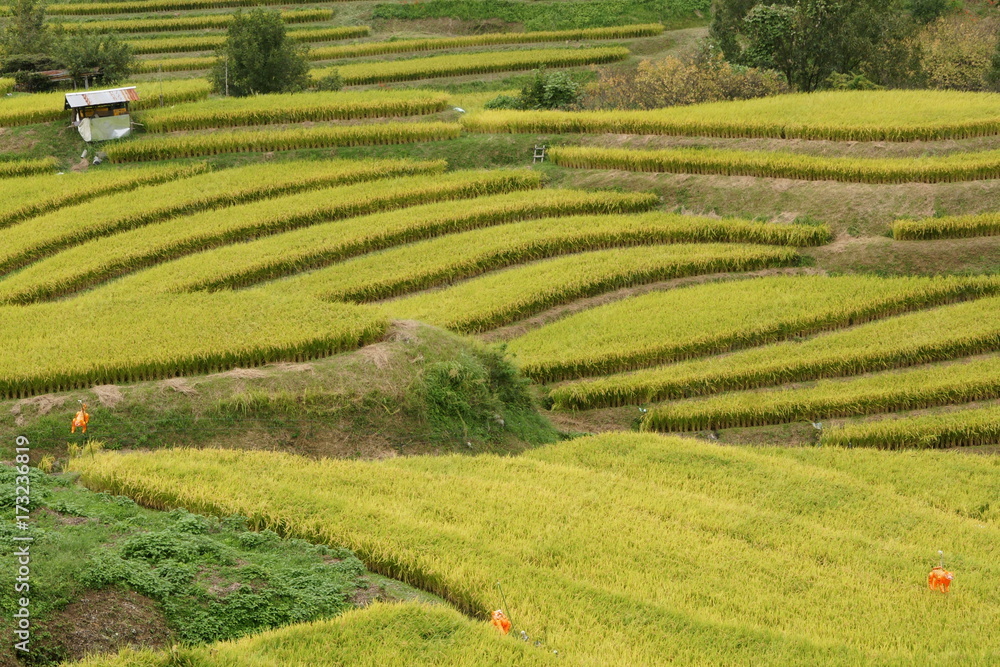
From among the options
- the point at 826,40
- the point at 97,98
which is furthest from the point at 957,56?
the point at 97,98

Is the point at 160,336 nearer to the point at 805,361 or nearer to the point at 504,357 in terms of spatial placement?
the point at 504,357

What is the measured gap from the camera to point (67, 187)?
115ft

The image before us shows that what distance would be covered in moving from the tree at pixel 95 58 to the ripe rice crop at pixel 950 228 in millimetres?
28384

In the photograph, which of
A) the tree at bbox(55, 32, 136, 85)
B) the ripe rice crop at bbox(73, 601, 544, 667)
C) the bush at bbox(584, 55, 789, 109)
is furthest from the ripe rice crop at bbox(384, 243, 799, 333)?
the tree at bbox(55, 32, 136, 85)

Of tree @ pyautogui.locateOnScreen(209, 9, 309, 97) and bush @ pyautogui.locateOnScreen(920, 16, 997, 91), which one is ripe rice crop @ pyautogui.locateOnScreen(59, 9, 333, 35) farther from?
bush @ pyautogui.locateOnScreen(920, 16, 997, 91)

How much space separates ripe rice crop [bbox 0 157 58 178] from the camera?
3644cm

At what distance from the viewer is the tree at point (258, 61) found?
42219mm

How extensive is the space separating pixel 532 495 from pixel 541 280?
11.0 meters

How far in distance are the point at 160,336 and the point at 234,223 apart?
981cm

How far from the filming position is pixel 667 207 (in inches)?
1303

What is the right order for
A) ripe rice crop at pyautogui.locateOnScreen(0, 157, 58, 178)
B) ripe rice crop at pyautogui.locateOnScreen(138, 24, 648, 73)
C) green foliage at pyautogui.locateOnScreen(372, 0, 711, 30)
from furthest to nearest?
1. green foliage at pyautogui.locateOnScreen(372, 0, 711, 30)
2. ripe rice crop at pyautogui.locateOnScreen(138, 24, 648, 73)
3. ripe rice crop at pyautogui.locateOnScreen(0, 157, 58, 178)

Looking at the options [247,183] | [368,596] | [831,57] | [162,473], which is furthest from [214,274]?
[831,57]

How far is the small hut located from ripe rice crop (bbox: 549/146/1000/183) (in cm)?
1328

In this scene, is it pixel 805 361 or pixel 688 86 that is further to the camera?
pixel 688 86
